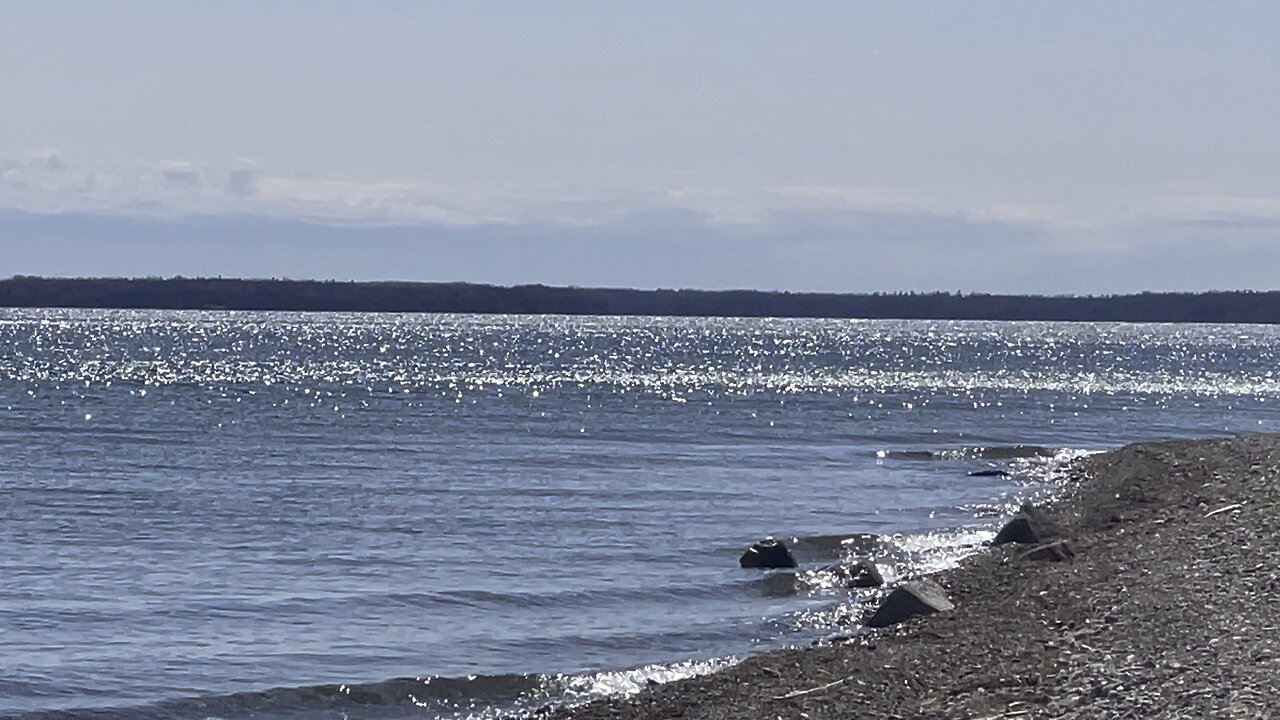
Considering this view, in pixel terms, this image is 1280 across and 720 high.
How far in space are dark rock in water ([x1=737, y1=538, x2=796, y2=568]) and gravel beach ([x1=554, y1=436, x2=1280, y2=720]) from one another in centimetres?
272

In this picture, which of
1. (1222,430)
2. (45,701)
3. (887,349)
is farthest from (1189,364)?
(45,701)

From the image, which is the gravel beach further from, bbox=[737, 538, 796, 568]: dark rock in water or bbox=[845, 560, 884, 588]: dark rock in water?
bbox=[737, 538, 796, 568]: dark rock in water

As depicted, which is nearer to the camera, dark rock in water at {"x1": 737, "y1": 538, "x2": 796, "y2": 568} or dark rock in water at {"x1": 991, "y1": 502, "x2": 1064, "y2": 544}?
dark rock in water at {"x1": 737, "y1": 538, "x2": 796, "y2": 568}

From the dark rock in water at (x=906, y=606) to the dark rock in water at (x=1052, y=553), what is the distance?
3.82m

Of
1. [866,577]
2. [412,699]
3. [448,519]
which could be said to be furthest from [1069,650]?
[448,519]

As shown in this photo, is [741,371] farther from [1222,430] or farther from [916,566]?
[916,566]

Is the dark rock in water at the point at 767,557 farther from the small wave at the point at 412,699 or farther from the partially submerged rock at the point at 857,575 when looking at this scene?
the small wave at the point at 412,699

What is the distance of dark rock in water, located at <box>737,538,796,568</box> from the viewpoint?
2520cm

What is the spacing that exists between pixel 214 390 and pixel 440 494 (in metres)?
42.2

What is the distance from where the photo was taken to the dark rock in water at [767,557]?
2520cm

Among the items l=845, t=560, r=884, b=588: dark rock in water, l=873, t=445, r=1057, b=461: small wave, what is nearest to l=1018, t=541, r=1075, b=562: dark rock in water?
l=845, t=560, r=884, b=588: dark rock in water

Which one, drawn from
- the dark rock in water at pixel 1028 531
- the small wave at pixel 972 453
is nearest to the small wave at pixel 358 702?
the dark rock in water at pixel 1028 531

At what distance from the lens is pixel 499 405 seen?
65.6 m

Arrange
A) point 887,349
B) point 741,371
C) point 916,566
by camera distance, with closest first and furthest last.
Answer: point 916,566
point 741,371
point 887,349
